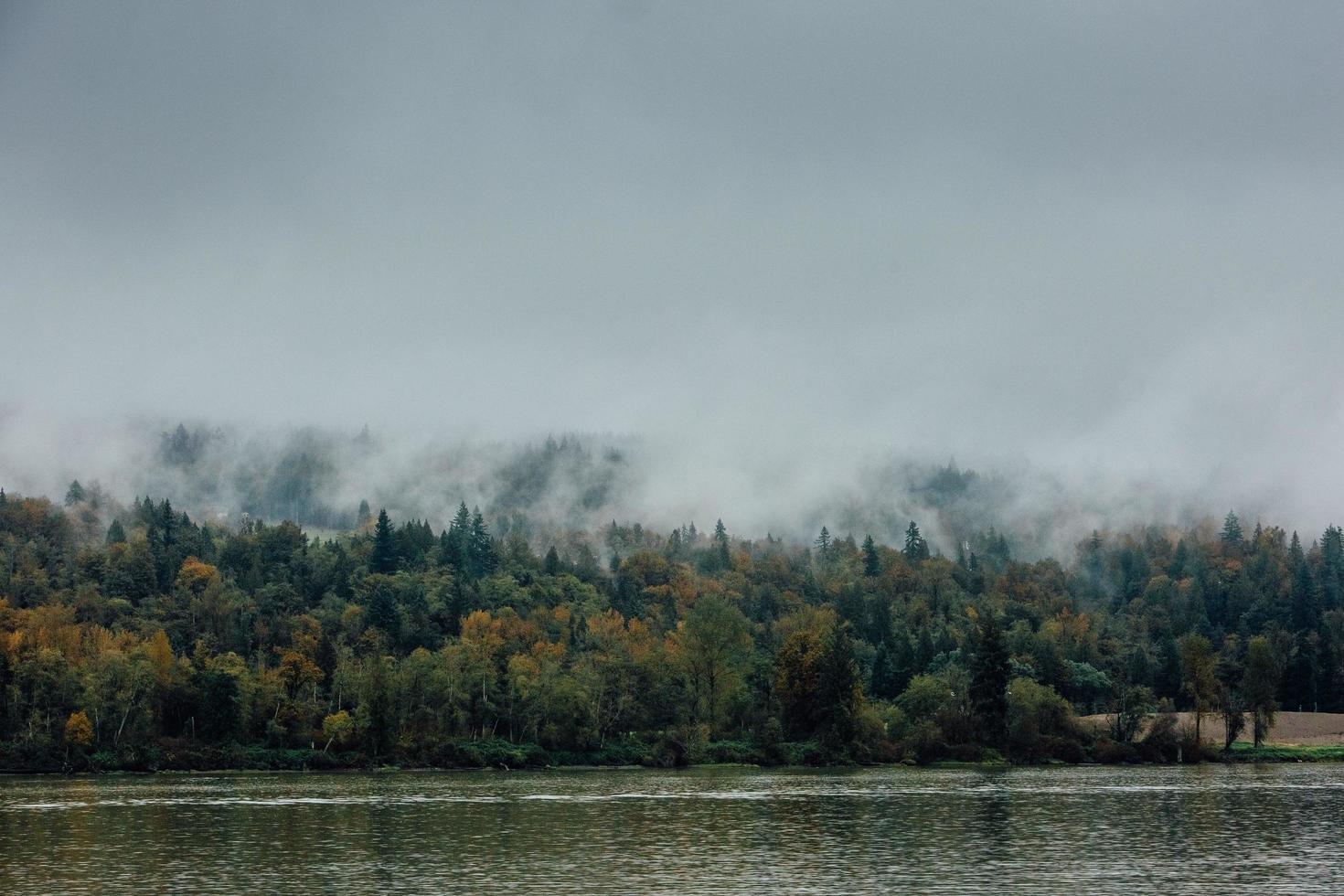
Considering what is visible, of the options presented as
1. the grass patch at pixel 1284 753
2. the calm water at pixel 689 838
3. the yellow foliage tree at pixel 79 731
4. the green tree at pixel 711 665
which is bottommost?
the grass patch at pixel 1284 753

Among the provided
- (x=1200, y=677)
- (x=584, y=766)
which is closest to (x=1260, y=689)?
(x=1200, y=677)

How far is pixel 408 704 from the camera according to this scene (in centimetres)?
18062

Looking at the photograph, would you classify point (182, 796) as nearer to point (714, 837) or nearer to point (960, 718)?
point (714, 837)

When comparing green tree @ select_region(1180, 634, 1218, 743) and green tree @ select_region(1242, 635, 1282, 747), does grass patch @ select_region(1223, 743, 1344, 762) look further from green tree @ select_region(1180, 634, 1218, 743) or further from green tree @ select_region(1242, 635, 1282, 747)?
green tree @ select_region(1180, 634, 1218, 743)

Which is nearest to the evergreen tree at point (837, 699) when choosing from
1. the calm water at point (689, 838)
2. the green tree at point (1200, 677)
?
the calm water at point (689, 838)

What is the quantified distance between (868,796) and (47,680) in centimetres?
11938

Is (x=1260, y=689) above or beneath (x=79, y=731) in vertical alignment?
above

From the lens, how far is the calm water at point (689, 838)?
5975 cm

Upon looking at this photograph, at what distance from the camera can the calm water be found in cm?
5975

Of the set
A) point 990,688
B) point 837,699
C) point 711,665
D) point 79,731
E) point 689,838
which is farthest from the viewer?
point 711,665

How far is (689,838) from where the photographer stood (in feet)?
255

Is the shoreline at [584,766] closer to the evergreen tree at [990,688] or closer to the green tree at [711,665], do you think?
the evergreen tree at [990,688]

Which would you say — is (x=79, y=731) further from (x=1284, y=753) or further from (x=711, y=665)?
(x=1284, y=753)

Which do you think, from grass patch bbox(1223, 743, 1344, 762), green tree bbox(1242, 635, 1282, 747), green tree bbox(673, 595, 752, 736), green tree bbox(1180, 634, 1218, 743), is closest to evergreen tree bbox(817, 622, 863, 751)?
green tree bbox(673, 595, 752, 736)
